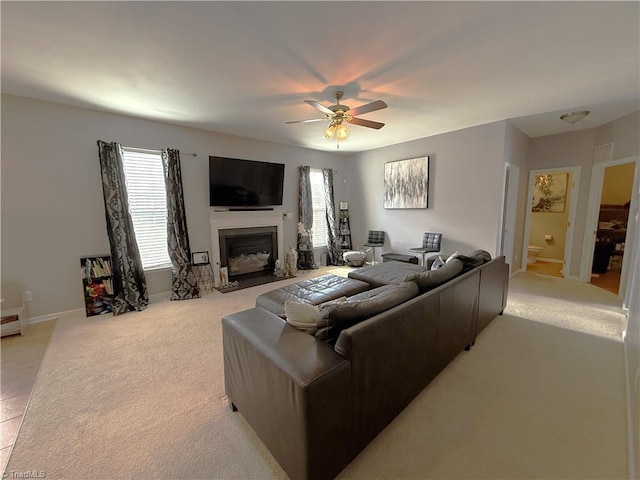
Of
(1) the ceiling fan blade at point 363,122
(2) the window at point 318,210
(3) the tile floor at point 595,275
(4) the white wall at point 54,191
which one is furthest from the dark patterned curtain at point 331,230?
(3) the tile floor at point 595,275

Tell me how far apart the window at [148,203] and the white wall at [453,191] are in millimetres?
4143

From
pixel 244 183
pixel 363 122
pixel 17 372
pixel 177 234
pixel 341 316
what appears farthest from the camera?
pixel 244 183

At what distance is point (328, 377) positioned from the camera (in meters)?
1.17

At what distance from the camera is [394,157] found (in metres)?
5.39

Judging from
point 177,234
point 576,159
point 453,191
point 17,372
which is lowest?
point 17,372

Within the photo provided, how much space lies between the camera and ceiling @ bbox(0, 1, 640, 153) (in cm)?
170

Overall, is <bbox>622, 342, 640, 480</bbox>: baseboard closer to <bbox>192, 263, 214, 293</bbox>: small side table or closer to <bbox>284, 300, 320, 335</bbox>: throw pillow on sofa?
<bbox>284, 300, 320, 335</bbox>: throw pillow on sofa

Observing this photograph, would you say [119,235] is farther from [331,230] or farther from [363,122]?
[331,230]

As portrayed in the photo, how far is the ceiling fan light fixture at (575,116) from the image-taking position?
351cm

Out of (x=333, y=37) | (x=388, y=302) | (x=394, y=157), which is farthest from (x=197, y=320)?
(x=394, y=157)

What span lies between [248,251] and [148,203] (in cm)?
179

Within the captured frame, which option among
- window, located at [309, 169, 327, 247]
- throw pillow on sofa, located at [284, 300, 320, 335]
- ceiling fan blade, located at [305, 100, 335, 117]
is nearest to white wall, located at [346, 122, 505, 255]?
window, located at [309, 169, 327, 247]

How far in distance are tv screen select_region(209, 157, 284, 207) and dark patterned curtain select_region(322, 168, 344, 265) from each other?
52.1 inches

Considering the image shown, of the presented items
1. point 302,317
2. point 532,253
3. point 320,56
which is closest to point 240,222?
point 320,56
